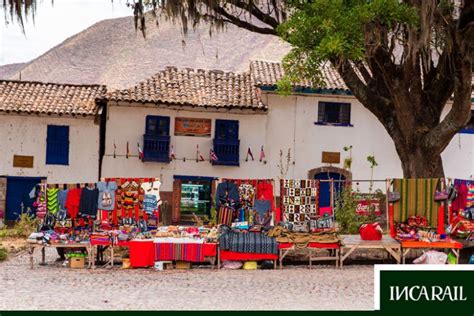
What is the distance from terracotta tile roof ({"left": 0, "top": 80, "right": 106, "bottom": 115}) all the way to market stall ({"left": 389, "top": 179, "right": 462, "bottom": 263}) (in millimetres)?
12478

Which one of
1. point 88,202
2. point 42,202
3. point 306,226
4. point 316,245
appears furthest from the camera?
point 306,226

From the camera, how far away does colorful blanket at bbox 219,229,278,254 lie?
1396cm

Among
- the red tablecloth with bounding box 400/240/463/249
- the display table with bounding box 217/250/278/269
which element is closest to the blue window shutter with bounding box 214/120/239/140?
the display table with bounding box 217/250/278/269

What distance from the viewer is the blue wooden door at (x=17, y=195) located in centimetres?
2392

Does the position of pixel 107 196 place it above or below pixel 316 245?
above

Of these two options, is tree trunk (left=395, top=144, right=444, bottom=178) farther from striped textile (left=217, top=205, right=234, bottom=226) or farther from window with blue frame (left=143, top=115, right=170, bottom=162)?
window with blue frame (left=143, top=115, right=170, bottom=162)

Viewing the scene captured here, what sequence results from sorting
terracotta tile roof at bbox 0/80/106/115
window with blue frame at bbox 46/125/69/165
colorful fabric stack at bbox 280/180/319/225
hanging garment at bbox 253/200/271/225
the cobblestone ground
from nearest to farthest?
the cobblestone ground → hanging garment at bbox 253/200/271/225 → colorful fabric stack at bbox 280/180/319/225 → terracotta tile roof at bbox 0/80/106/115 → window with blue frame at bbox 46/125/69/165

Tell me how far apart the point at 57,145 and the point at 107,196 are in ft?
32.9

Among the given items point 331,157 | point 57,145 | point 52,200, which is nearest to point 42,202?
point 52,200

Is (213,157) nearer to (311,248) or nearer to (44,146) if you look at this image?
(44,146)

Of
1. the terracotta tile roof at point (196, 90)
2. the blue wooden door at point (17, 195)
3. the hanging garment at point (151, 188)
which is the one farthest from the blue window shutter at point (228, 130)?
the hanging garment at point (151, 188)

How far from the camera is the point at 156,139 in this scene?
79.2 ft


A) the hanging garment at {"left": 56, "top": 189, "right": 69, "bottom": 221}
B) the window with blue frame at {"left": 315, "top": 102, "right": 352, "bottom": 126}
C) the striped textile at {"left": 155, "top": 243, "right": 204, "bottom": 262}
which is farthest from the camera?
the window with blue frame at {"left": 315, "top": 102, "right": 352, "bottom": 126}

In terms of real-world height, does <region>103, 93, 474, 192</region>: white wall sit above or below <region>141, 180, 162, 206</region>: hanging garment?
above
